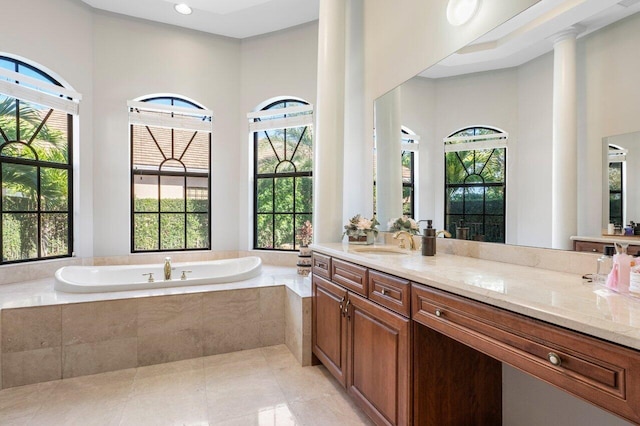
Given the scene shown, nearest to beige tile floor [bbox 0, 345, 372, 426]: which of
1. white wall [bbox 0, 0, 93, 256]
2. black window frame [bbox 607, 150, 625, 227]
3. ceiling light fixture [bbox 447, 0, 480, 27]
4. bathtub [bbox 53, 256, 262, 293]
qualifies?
bathtub [bbox 53, 256, 262, 293]

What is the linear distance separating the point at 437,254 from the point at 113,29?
407 cm

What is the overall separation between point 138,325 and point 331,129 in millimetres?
2106

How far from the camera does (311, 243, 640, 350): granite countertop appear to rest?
713 mm

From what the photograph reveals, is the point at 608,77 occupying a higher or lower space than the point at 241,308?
higher

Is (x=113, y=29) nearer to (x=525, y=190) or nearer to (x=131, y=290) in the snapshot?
(x=131, y=290)

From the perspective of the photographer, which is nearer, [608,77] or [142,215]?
[608,77]

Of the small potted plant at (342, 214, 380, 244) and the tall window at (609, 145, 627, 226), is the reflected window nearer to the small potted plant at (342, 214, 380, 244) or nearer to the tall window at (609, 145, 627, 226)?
the small potted plant at (342, 214, 380, 244)

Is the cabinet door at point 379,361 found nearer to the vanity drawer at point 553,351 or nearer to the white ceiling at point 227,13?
the vanity drawer at point 553,351

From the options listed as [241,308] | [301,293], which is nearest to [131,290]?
[241,308]

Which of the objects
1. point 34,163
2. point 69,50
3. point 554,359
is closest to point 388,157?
point 554,359

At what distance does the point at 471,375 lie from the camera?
1.46 meters

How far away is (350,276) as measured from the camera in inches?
71.2

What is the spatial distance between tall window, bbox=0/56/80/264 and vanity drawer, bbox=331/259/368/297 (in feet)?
9.88

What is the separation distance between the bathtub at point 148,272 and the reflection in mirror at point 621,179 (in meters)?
2.55
